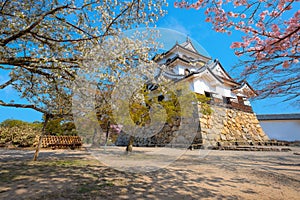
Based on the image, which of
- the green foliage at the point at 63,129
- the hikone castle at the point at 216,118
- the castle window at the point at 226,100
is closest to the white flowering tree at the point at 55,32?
the hikone castle at the point at 216,118

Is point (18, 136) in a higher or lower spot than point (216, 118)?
lower

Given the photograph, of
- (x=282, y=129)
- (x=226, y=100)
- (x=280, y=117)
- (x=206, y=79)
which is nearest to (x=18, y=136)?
(x=206, y=79)

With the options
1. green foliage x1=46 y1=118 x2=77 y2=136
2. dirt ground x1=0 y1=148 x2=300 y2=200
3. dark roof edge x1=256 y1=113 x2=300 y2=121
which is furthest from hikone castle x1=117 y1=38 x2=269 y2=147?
dirt ground x1=0 y1=148 x2=300 y2=200

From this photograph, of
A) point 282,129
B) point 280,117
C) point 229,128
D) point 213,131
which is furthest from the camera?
point 280,117

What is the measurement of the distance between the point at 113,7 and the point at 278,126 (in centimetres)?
1828

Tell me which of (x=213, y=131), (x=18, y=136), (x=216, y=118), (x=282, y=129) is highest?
(x=216, y=118)

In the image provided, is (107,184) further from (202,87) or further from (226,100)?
(226,100)

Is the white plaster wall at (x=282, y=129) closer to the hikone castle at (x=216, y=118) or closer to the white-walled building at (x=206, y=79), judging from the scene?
the hikone castle at (x=216, y=118)

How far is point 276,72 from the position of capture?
10.8ft

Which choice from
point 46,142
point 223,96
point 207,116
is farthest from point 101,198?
point 223,96

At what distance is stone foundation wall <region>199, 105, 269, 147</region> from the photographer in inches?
440

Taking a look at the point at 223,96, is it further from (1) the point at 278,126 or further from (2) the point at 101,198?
(2) the point at 101,198

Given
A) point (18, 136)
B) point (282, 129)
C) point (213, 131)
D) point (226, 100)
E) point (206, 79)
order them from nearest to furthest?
1. point (18, 136)
2. point (213, 131)
3. point (206, 79)
4. point (226, 100)
5. point (282, 129)

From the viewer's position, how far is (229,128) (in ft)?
41.7
